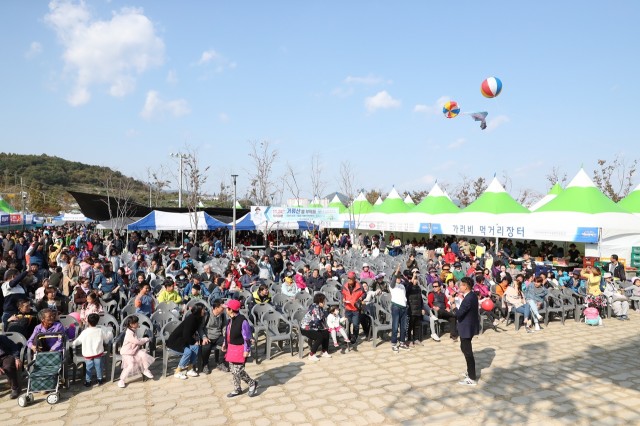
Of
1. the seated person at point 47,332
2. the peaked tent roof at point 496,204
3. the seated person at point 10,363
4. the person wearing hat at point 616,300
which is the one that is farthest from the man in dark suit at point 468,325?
the peaked tent roof at point 496,204

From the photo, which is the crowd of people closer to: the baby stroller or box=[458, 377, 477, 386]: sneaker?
box=[458, 377, 477, 386]: sneaker

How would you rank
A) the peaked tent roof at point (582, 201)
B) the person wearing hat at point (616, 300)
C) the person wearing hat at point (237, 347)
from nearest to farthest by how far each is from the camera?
the person wearing hat at point (237, 347) < the person wearing hat at point (616, 300) < the peaked tent roof at point (582, 201)

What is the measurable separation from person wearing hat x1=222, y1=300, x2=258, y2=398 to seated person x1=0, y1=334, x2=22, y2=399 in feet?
8.93

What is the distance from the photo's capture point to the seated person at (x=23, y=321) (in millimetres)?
6383

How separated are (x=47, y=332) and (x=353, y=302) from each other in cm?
494

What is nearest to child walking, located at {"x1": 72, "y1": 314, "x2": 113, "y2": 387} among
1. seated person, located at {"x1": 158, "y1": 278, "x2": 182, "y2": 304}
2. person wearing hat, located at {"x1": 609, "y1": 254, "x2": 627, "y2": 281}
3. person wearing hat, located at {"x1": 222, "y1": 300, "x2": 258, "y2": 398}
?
person wearing hat, located at {"x1": 222, "y1": 300, "x2": 258, "y2": 398}

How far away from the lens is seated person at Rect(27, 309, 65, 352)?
5906 millimetres

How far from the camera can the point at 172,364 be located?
721cm

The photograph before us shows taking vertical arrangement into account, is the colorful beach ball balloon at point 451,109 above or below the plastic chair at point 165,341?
above

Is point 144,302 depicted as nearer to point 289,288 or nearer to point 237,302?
point 237,302

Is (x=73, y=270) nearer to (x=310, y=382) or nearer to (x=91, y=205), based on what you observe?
(x=310, y=382)

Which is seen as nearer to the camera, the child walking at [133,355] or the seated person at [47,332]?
the seated person at [47,332]

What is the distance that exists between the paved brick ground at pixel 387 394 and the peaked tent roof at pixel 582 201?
10.3 metres

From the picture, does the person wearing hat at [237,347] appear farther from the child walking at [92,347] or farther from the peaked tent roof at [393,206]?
the peaked tent roof at [393,206]
